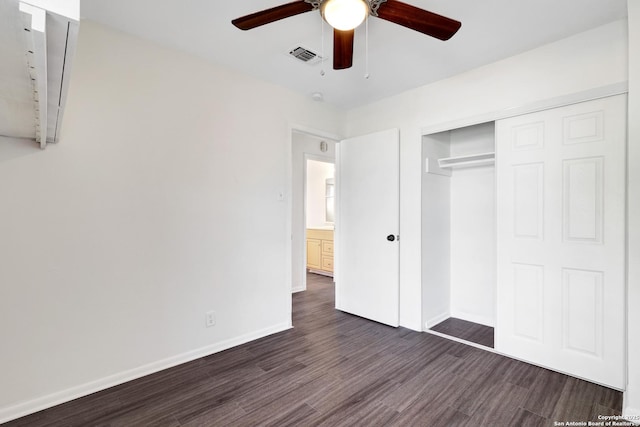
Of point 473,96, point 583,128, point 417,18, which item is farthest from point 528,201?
point 417,18

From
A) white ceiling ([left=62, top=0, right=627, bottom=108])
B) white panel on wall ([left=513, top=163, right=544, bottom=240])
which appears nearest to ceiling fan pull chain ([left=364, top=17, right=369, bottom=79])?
white ceiling ([left=62, top=0, right=627, bottom=108])

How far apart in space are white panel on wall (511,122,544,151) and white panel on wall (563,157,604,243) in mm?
253

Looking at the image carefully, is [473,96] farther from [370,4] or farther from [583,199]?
[370,4]

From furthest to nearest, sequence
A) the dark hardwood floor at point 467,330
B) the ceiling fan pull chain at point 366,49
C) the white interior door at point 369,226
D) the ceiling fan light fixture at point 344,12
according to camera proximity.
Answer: the white interior door at point 369,226 < the dark hardwood floor at point 467,330 < the ceiling fan pull chain at point 366,49 < the ceiling fan light fixture at point 344,12

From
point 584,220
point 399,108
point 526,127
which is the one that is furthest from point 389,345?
point 399,108

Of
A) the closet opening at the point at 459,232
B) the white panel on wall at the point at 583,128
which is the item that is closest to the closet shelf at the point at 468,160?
the closet opening at the point at 459,232

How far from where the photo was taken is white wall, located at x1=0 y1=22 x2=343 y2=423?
6.30 feet

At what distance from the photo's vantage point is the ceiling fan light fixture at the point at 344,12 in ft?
5.01

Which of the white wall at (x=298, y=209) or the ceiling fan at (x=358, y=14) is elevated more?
the ceiling fan at (x=358, y=14)

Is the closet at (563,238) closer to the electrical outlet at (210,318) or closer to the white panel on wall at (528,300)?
the white panel on wall at (528,300)

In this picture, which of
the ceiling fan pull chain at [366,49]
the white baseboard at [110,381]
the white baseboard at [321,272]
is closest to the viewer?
the white baseboard at [110,381]

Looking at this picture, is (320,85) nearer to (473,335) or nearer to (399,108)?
(399,108)

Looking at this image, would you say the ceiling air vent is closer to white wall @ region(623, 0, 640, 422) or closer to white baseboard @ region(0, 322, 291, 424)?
white wall @ region(623, 0, 640, 422)

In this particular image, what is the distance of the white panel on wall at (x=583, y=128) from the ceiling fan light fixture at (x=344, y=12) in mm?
1809
